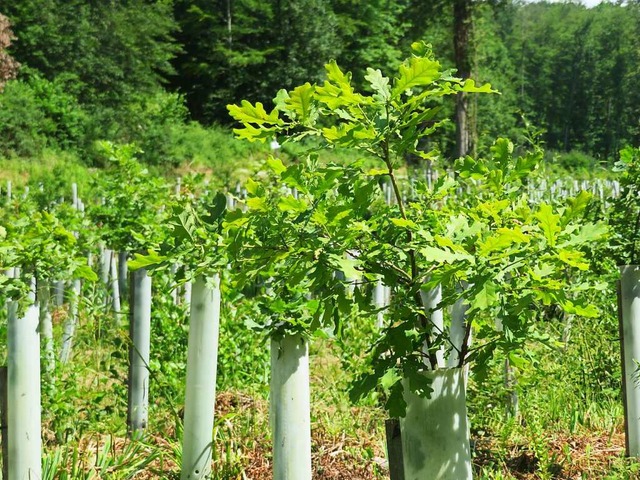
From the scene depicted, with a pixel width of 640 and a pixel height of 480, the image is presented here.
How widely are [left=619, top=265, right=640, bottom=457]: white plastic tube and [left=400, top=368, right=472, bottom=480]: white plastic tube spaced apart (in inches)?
53.0

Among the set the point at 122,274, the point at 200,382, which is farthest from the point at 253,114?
the point at 122,274

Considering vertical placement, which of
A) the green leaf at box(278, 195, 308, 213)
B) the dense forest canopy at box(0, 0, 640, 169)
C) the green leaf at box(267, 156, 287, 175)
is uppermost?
the dense forest canopy at box(0, 0, 640, 169)

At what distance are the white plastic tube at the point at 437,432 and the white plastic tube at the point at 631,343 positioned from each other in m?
1.35

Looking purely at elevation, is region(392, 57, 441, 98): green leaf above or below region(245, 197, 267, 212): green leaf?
above

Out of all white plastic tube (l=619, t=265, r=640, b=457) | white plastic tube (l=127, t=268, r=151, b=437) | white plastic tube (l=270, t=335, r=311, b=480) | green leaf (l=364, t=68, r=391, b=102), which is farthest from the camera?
white plastic tube (l=127, t=268, r=151, b=437)

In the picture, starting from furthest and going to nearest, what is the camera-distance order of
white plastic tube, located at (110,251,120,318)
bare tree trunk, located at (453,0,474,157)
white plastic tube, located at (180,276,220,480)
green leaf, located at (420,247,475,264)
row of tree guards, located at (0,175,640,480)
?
bare tree trunk, located at (453,0,474,157), white plastic tube, located at (110,251,120,318), white plastic tube, located at (180,276,220,480), row of tree guards, located at (0,175,640,480), green leaf, located at (420,247,475,264)

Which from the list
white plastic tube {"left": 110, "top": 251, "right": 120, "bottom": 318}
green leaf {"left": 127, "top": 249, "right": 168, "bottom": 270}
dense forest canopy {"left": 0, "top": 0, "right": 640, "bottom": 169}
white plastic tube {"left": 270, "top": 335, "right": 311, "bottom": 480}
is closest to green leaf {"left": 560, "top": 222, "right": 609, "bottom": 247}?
white plastic tube {"left": 270, "top": 335, "right": 311, "bottom": 480}

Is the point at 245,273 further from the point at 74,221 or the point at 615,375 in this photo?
the point at 74,221

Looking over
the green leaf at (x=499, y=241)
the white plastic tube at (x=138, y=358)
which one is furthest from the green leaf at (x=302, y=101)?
the white plastic tube at (x=138, y=358)

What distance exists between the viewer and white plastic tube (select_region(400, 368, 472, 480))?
5.73 feet

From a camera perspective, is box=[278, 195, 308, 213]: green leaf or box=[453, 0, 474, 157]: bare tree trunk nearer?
box=[278, 195, 308, 213]: green leaf

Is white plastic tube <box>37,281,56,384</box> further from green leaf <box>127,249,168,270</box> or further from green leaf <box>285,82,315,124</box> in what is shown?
green leaf <box>285,82,315,124</box>

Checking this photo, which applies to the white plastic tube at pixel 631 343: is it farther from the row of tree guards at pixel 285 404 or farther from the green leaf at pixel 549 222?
the green leaf at pixel 549 222

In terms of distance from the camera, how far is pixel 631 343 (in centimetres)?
288
